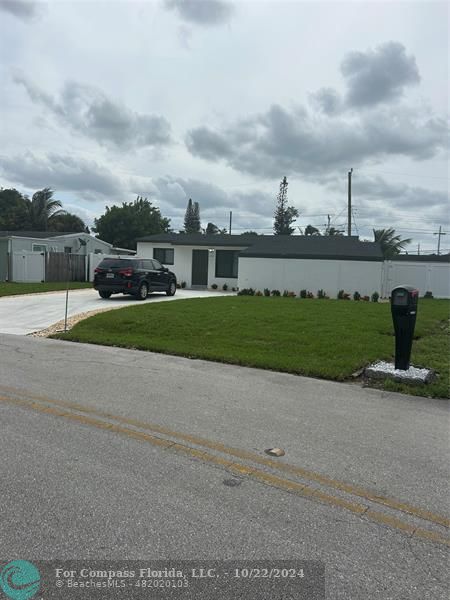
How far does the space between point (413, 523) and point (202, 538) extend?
1.45 meters

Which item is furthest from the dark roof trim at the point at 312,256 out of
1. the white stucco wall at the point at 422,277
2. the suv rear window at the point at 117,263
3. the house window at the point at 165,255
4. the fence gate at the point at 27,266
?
the fence gate at the point at 27,266

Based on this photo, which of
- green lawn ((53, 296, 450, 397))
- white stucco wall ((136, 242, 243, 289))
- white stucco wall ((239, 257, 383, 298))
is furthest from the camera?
white stucco wall ((136, 242, 243, 289))

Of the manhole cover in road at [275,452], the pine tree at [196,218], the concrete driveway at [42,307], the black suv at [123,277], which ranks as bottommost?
the concrete driveway at [42,307]

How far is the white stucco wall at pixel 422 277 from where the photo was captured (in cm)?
2566

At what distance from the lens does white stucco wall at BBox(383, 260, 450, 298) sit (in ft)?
84.2

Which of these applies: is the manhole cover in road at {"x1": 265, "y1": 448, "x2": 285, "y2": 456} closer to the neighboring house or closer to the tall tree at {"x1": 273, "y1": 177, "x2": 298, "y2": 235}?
the neighboring house

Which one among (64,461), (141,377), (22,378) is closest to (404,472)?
(64,461)

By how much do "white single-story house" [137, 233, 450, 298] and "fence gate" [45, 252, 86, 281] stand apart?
12.7ft

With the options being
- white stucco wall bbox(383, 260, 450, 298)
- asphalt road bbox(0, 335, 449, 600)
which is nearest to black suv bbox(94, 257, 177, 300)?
asphalt road bbox(0, 335, 449, 600)

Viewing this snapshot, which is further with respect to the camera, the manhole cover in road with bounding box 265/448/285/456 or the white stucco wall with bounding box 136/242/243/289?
the white stucco wall with bounding box 136/242/243/289

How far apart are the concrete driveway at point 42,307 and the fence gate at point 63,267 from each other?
736 centimetres

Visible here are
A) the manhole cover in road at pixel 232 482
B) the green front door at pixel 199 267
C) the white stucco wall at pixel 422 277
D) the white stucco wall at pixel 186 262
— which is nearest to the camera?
the manhole cover in road at pixel 232 482

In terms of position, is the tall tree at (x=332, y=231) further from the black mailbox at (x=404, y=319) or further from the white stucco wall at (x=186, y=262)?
the black mailbox at (x=404, y=319)

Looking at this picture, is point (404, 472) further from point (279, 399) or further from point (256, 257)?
point (256, 257)
